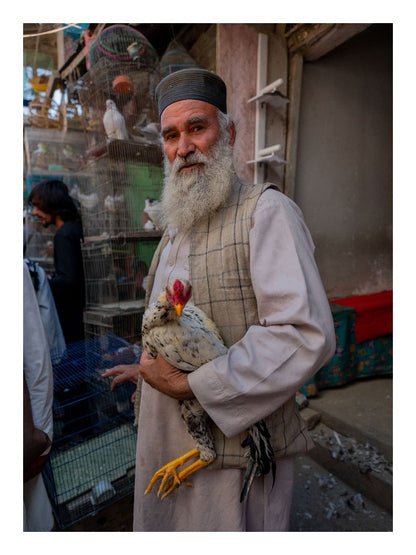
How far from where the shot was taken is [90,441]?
7.73 ft

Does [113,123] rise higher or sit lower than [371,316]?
higher

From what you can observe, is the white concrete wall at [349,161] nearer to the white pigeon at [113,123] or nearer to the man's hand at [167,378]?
the white pigeon at [113,123]

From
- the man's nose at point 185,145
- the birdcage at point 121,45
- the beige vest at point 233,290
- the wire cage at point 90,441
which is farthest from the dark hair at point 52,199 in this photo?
the beige vest at point 233,290

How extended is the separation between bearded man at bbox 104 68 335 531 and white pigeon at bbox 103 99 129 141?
2.09m

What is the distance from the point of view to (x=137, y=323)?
329cm

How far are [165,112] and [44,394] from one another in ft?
5.07

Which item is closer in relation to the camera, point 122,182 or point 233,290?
point 233,290

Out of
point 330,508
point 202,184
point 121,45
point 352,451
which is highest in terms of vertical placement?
point 121,45

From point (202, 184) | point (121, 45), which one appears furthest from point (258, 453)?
point (121, 45)

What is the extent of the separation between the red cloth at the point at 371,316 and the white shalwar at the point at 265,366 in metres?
2.75

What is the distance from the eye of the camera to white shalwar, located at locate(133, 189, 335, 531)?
0.95m

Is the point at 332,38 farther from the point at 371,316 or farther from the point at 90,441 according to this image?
the point at 90,441

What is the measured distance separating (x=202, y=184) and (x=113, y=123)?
238 cm

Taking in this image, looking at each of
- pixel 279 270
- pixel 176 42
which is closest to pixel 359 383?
pixel 279 270
